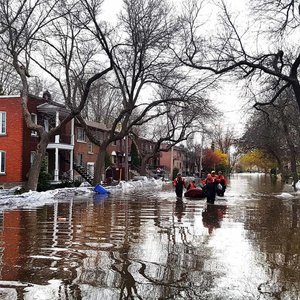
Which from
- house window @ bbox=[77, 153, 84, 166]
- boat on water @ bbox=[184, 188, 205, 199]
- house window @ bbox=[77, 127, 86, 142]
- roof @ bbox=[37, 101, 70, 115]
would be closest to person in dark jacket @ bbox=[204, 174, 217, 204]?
boat on water @ bbox=[184, 188, 205, 199]

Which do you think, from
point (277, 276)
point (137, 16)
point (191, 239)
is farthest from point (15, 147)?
point (277, 276)

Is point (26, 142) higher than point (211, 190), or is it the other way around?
point (26, 142)

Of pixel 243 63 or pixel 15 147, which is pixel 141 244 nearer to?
pixel 243 63

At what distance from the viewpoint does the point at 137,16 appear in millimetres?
29656

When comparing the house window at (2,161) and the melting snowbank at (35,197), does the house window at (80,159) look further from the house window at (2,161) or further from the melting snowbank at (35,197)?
the house window at (2,161)

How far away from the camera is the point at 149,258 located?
829cm

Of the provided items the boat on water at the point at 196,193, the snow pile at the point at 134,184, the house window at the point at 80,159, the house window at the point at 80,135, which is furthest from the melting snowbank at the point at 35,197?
the house window at the point at 80,135

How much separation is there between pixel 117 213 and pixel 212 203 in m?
6.18

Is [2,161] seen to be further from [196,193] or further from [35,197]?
[196,193]

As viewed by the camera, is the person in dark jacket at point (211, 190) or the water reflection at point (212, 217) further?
the person in dark jacket at point (211, 190)

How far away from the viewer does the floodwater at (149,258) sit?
6121mm

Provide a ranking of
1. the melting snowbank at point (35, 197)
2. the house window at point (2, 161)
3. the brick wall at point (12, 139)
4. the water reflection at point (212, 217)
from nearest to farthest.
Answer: the water reflection at point (212, 217), the melting snowbank at point (35, 197), the brick wall at point (12, 139), the house window at point (2, 161)

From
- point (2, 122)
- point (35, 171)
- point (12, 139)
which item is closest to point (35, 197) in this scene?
point (35, 171)

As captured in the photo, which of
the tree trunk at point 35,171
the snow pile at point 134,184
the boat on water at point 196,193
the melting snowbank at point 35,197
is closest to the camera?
the melting snowbank at point 35,197
